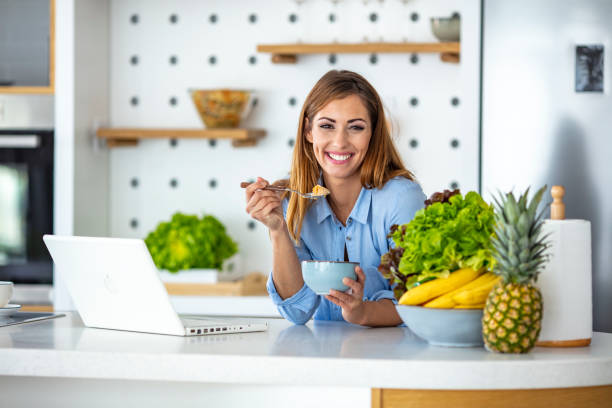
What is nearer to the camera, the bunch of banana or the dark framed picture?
the bunch of banana

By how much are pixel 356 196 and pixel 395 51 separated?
1.21 metres

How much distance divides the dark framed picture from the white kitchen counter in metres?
1.18

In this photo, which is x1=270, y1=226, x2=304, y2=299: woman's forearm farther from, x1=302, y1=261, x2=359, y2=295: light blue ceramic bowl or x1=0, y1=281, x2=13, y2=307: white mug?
x1=0, y1=281, x2=13, y2=307: white mug

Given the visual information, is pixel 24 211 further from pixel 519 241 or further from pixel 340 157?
pixel 519 241

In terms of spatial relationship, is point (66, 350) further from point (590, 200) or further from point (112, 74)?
point (112, 74)

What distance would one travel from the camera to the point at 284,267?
6.29 feet

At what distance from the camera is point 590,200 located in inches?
97.2

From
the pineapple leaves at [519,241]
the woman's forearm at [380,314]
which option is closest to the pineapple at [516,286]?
the pineapple leaves at [519,241]

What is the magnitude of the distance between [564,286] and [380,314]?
17.1 inches

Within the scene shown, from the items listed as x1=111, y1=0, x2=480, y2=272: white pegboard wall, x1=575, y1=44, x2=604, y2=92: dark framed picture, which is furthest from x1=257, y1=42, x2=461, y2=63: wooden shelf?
x1=575, y1=44, x2=604, y2=92: dark framed picture

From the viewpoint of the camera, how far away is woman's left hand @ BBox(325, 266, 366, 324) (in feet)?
5.10

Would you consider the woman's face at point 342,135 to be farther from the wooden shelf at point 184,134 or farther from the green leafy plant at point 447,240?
the wooden shelf at point 184,134

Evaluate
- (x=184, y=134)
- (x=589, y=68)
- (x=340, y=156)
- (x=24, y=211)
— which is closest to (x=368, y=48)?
(x=184, y=134)

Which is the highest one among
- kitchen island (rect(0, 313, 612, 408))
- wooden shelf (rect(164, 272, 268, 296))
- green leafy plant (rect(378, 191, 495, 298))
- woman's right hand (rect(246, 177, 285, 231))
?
woman's right hand (rect(246, 177, 285, 231))
